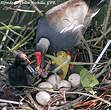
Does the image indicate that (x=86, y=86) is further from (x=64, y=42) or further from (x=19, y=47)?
(x=19, y=47)

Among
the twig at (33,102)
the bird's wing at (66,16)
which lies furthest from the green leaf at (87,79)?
the bird's wing at (66,16)

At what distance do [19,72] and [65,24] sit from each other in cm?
80

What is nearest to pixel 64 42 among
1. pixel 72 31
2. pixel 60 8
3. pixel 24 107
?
pixel 72 31

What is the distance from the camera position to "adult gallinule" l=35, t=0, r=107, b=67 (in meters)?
3.35

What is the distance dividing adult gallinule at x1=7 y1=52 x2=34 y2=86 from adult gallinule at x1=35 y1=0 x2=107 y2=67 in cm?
41

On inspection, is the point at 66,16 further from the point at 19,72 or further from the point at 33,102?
the point at 33,102

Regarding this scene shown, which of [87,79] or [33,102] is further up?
[87,79]

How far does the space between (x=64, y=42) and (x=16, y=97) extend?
2.87ft

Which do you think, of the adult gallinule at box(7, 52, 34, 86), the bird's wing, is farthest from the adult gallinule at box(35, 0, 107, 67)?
the adult gallinule at box(7, 52, 34, 86)

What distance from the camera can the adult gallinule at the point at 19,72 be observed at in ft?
9.75

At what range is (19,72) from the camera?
3002mm

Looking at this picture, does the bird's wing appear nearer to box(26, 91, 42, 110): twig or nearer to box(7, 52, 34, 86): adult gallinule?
box(7, 52, 34, 86): adult gallinule

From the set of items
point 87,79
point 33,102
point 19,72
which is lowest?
point 33,102

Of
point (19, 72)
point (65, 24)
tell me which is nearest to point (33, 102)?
point (19, 72)
